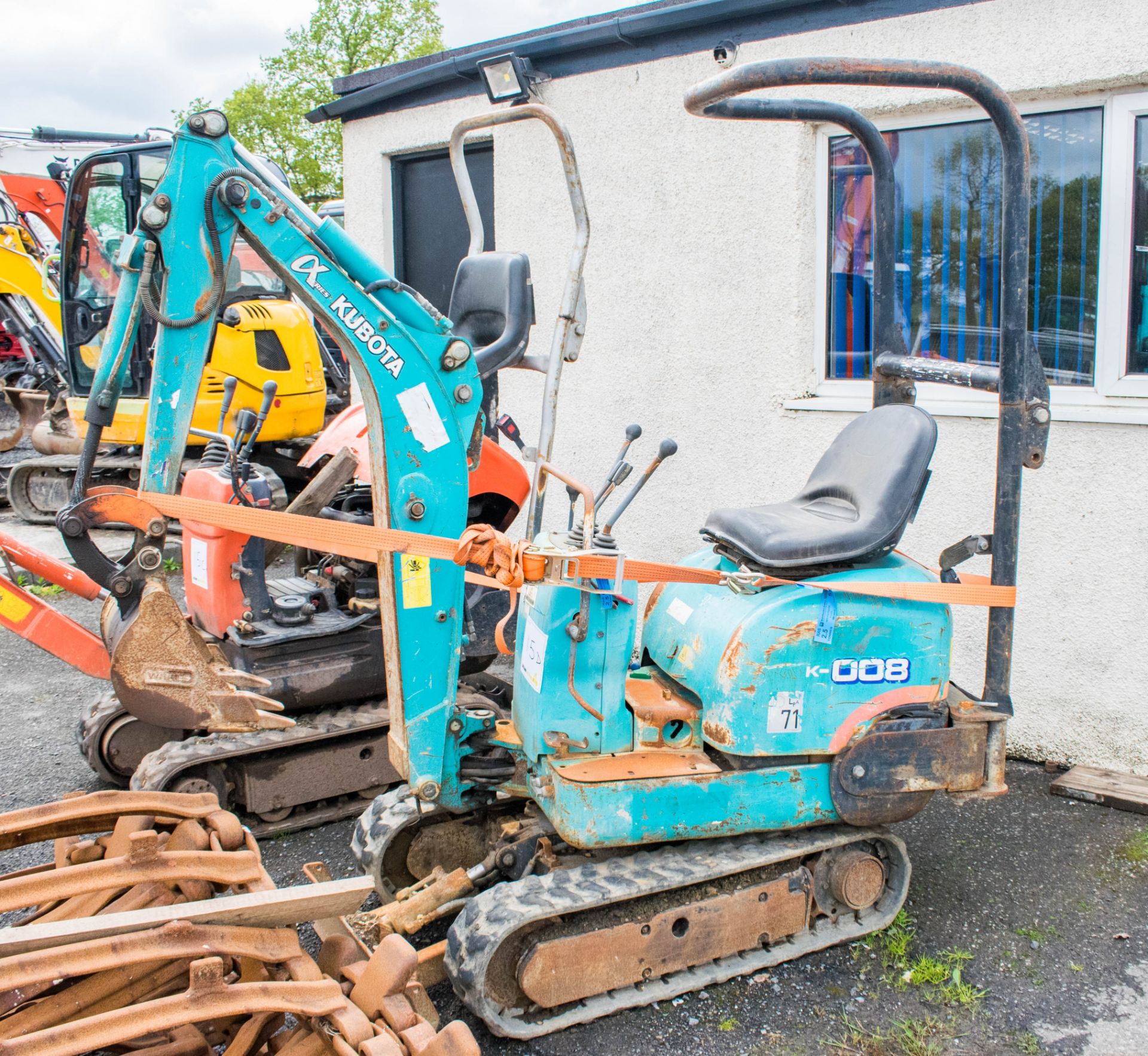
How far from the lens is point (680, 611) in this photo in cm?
369

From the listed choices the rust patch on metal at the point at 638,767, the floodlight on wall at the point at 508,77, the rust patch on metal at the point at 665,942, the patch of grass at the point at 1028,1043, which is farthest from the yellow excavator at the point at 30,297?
the patch of grass at the point at 1028,1043

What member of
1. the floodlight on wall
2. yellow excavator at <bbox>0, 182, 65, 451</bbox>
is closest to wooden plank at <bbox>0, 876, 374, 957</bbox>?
the floodlight on wall

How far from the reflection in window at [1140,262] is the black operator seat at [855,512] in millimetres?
1624

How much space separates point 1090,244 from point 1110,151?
1.27 feet

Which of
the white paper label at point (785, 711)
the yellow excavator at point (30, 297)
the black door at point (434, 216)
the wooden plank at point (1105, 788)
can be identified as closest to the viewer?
the white paper label at point (785, 711)

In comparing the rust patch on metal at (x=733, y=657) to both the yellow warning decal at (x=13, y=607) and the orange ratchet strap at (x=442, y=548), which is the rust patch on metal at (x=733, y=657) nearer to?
the orange ratchet strap at (x=442, y=548)

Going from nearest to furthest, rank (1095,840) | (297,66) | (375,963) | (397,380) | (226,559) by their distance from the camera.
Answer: (375,963) → (397,380) → (1095,840) → (226,559) → (297,66)

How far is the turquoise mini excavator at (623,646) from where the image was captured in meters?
3.06

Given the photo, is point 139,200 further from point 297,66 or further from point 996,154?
point 297,66

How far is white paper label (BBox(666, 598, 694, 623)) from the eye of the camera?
363 cm

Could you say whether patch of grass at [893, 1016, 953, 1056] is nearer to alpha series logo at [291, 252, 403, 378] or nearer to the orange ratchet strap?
the orange ratchet strap

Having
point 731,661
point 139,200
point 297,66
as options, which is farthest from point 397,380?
point 297,66

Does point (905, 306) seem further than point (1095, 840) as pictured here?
Yes

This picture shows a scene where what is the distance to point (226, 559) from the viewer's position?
4.63 m
